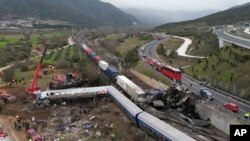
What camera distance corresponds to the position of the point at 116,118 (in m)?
49.6

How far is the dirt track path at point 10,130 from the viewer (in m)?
44.4

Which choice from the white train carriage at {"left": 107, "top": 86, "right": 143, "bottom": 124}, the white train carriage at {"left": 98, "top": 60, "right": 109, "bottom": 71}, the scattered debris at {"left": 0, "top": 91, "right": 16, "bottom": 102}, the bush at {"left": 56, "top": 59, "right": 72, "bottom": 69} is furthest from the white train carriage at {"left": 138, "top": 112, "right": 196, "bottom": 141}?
the bush at {"left": 56, "top": 59, "right": 72, "bottom": 69}

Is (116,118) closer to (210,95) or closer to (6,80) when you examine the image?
(210,95)

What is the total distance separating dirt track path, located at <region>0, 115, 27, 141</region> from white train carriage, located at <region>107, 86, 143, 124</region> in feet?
45.8

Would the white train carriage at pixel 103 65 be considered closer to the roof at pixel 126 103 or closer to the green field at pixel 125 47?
the roof at pixel 126 103

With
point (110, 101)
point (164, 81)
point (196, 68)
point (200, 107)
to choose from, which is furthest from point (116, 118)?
point (196, 68)

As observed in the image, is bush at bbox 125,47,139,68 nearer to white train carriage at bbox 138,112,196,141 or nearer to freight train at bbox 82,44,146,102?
freight train at bbox 82,44,146,102

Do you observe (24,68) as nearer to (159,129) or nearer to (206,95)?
(206,95)

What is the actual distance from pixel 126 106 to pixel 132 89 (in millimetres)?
6939

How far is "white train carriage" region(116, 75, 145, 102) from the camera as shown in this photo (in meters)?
52.4

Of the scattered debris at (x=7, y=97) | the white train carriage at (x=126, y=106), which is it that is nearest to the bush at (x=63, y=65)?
the scattered debris at (x=7, y=97)

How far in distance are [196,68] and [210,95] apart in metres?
22.1

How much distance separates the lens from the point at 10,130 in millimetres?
47156

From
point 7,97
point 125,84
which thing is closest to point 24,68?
point 7,97
